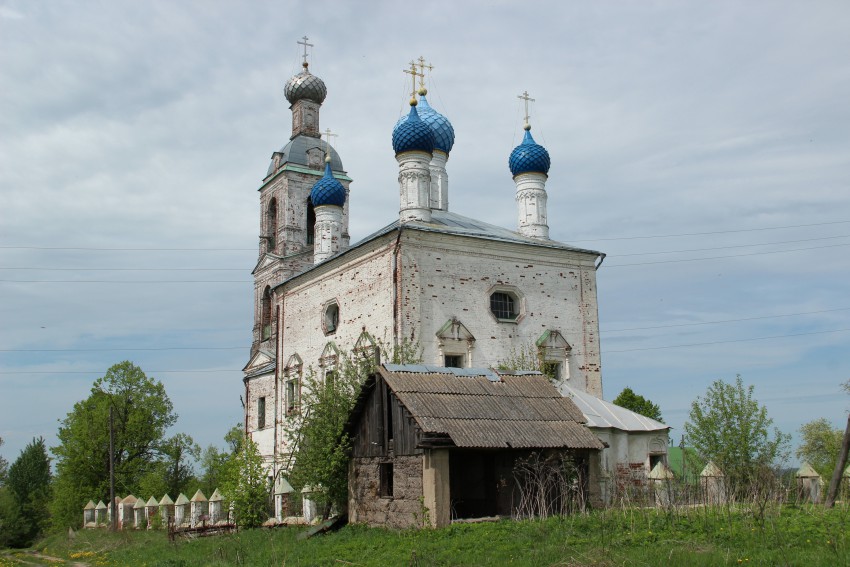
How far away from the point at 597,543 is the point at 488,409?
427 cm

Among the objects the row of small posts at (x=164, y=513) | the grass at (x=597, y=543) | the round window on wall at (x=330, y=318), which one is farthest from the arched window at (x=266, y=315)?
the grass at (x=597, y=543)

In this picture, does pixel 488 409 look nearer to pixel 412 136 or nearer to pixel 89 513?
pixel 412 136

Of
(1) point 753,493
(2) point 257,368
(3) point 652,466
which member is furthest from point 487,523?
(2) point 257,368

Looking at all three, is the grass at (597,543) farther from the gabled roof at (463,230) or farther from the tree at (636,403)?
the tree at (636,403)

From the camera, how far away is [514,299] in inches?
741

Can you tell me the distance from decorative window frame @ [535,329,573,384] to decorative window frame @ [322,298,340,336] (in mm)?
4997

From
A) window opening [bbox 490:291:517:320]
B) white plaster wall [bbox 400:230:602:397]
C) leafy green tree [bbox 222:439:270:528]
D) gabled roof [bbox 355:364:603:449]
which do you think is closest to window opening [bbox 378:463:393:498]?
gabled roof [bbox 355:364:603:449]

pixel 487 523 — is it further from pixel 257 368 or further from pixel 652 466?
pixel 257 368

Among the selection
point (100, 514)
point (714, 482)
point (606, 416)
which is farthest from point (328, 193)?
point (100, 514)

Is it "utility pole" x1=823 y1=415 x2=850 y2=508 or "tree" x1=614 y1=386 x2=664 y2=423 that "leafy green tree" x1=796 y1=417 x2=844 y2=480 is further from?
"utility pole" x1=823 y1=415 x2=850 y2=508

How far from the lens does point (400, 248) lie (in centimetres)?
1738

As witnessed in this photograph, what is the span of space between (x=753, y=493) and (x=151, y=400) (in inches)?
→ 1145

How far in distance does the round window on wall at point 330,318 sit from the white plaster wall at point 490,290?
3.50 meters

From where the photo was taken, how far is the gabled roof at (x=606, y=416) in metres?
16.0
